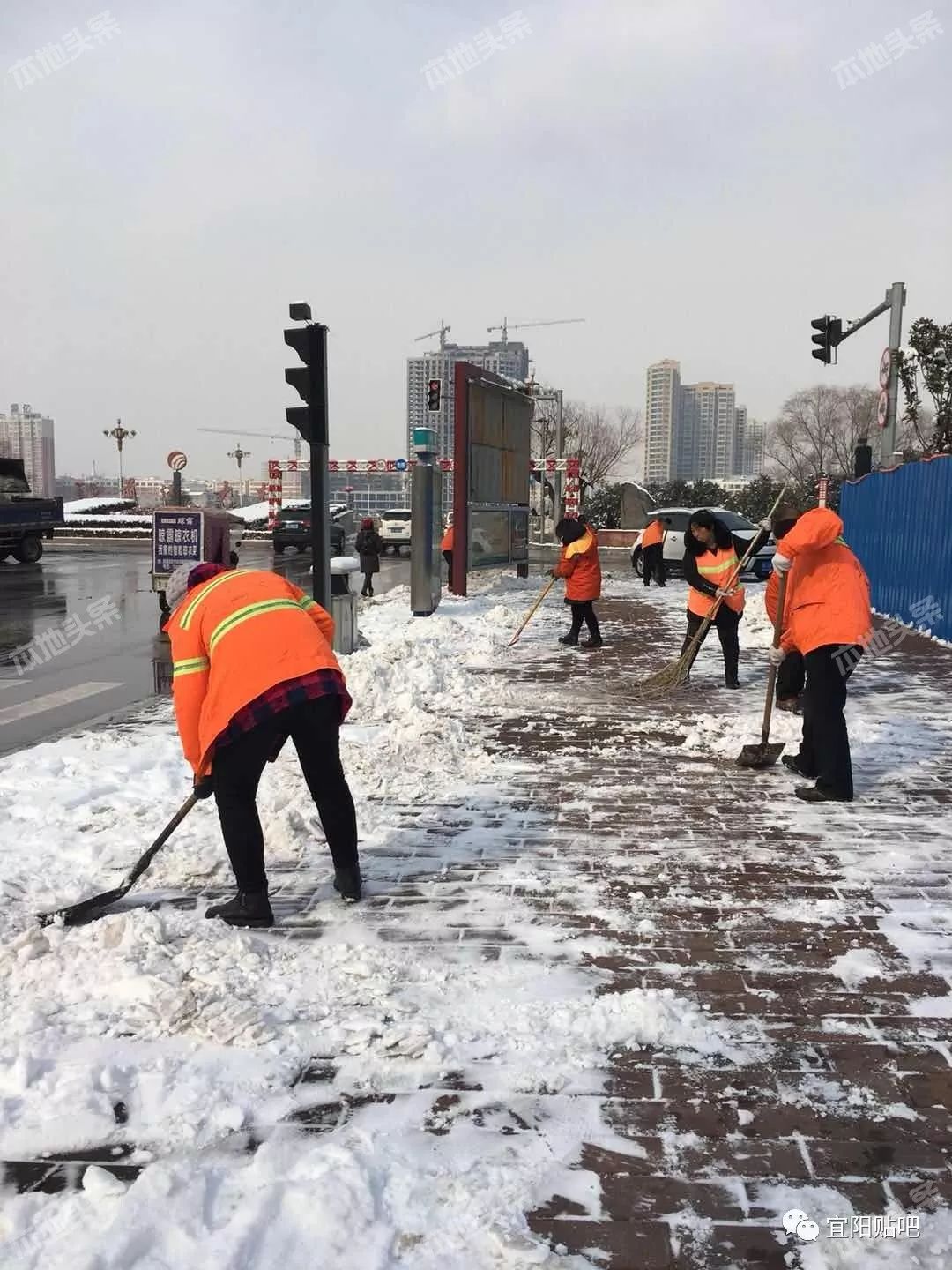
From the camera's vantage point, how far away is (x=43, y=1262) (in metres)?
2.16

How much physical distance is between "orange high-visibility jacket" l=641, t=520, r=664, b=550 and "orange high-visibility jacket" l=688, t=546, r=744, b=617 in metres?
10.5

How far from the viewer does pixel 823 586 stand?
561 cm

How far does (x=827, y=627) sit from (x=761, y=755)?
3.80 ft

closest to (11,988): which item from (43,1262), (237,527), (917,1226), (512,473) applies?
(43,1262)

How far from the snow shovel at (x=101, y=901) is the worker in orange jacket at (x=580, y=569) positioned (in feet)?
23.9

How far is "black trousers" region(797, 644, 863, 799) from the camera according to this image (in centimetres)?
554

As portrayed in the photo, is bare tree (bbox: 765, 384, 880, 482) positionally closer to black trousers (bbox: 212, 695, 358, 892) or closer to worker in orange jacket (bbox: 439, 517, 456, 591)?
worker in orange jacket (bbox: 439, 517, 456, 591)

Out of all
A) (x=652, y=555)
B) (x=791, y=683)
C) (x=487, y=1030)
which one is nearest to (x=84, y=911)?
(x=487, y=1030)

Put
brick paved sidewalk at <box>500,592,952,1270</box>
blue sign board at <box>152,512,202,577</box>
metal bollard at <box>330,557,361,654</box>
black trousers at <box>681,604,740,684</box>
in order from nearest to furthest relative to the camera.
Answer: brick paved sidewalk at <box>500,592,952,1270</box>, black trousers at <box>681,604,740,684</box>, metal bollard at <box>330,557,361,654</box>, blue sign board at <box>152,512,202,577</box>

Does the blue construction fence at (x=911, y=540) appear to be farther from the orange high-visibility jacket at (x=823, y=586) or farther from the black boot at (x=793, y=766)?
the orange high-visibility jacket at (x=823, y=586)

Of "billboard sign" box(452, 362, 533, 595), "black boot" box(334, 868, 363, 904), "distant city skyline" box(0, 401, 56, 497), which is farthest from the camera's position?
"distant city skyline" box(0, 401, 56, 497)

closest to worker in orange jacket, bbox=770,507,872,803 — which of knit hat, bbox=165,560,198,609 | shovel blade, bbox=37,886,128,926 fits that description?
knit hat, bbox=165,560,198,609

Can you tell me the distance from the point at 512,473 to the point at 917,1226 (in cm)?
1571

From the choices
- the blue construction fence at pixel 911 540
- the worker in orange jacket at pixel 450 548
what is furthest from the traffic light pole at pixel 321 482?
the blue construction fence at pixel 911 540
